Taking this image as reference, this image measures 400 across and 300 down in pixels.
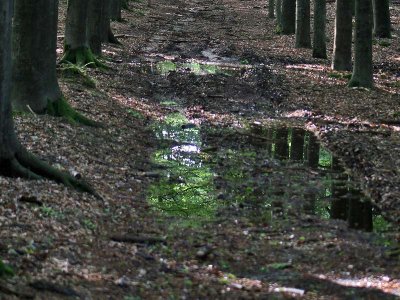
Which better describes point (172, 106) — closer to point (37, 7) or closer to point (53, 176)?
point (37, 7)

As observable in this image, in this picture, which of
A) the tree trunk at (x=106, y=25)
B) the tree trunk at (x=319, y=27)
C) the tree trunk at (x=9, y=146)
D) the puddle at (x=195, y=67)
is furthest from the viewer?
the tree trunk at (x=106, y=25)

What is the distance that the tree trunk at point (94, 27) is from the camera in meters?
22.8

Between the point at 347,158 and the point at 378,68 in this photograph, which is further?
the point at 378,68

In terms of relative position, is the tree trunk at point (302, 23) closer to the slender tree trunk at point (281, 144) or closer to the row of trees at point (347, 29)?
the row of trees at point (347, 29)

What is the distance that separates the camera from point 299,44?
29.9 meters

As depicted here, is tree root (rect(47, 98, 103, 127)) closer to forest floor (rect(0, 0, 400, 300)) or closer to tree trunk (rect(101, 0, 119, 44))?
forest floor (rect(0, 0, 400, 300))

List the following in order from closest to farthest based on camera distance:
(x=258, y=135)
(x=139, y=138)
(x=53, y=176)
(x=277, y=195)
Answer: (x=53, y=176), (x=277, y=195), (x=139, y=138), (x=258, y=135)

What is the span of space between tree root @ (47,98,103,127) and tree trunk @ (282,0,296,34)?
20799mm

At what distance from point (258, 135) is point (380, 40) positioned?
17.0m

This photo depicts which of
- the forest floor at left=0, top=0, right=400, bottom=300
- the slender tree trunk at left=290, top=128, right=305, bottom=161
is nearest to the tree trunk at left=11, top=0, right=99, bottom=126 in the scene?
the forest floor at left=0, top=0, right=400, bottom=300

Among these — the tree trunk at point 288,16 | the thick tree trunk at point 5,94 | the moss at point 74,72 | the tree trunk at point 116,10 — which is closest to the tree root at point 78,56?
the moss at point 74,72

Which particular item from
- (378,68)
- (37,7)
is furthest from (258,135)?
(378,68)

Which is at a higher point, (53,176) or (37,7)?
(37,7)

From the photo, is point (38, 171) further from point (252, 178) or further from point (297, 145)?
point (297, 145)
